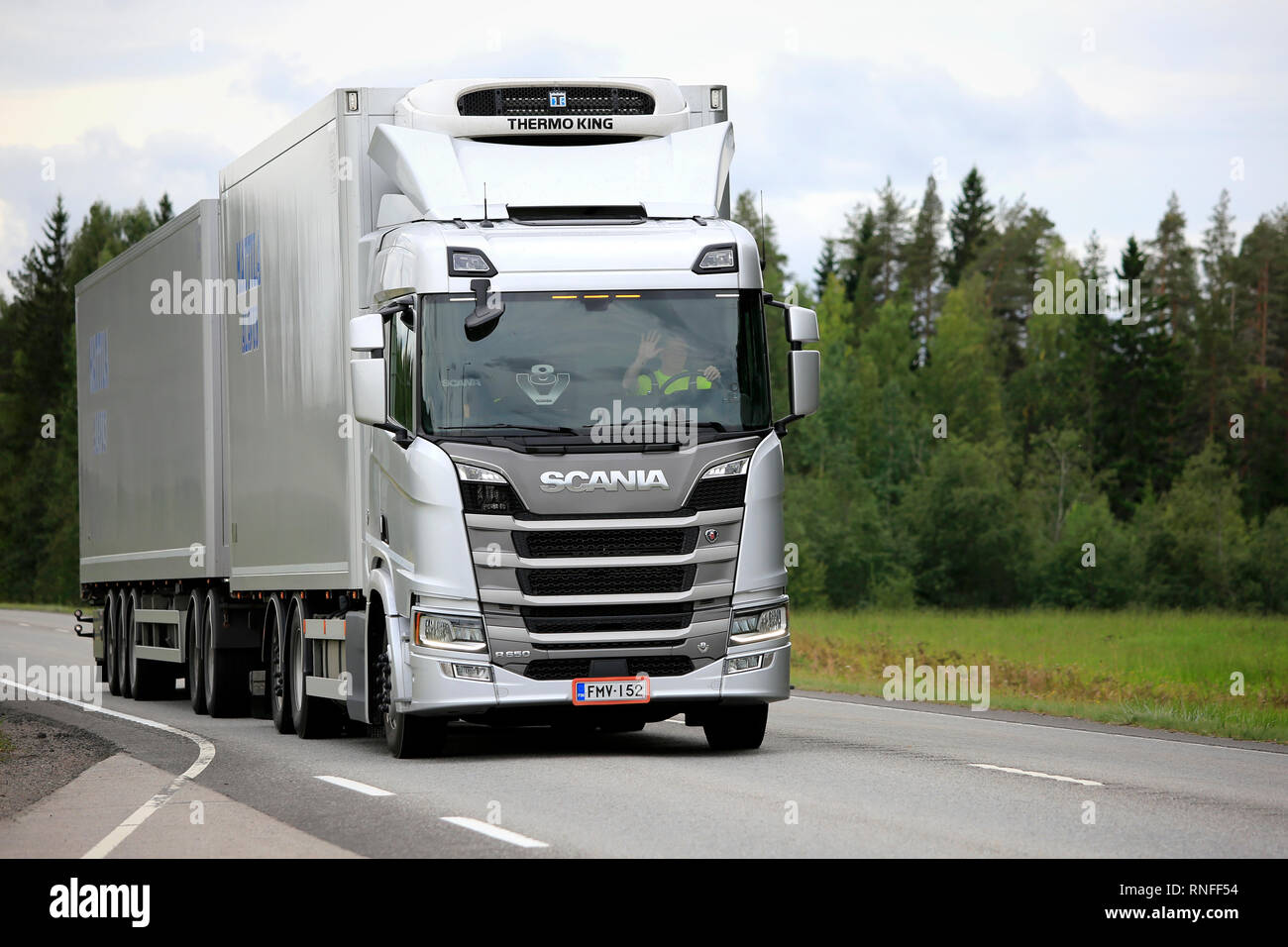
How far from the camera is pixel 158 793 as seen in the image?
12.1 metres

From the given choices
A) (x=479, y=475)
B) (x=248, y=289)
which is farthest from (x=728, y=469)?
(x=248, y=289)

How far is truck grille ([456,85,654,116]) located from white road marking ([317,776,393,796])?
16.5 feet

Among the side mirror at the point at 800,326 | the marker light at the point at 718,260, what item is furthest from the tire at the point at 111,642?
the side mirror at the point at 800,326

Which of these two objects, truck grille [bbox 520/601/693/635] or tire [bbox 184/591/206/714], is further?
tire [bbox 184/591/206/714]

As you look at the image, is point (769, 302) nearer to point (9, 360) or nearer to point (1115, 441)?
point (1115, 441)

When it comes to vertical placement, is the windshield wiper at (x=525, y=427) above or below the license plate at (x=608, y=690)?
above

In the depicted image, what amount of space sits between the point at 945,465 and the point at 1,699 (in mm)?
45859

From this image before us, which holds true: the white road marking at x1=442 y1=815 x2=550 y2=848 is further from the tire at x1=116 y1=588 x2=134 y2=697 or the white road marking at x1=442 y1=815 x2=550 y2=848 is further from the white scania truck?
the tire at x1=116 y1=588 x2=134 y2=697

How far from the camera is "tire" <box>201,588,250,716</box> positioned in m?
19.1

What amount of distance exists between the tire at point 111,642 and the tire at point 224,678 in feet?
17.1

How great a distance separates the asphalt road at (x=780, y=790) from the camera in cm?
914

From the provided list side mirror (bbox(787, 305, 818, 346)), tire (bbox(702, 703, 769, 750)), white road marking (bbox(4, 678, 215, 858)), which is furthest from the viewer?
tire (bbox(702, 703, 769, 750))

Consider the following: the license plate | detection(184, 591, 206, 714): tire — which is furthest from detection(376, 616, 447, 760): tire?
detection(184, 591, 206, 714): tire

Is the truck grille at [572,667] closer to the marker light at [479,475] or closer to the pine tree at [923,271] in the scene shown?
the marker light at [479,475]
